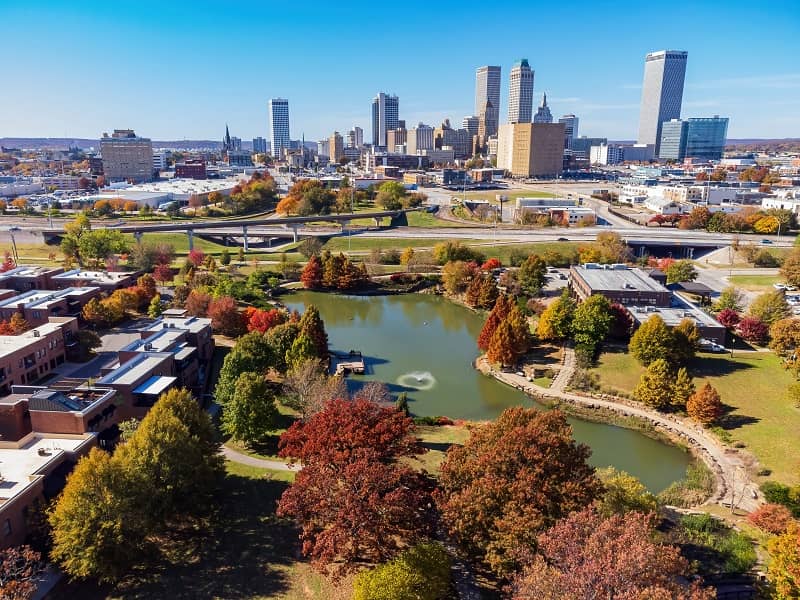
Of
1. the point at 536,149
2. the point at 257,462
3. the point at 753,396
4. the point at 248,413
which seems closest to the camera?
the point at 257,462

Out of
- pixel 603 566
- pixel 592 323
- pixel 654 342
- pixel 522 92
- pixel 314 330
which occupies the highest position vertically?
pixel 522 92

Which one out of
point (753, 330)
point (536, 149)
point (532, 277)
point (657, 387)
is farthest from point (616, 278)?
point (536, 149)

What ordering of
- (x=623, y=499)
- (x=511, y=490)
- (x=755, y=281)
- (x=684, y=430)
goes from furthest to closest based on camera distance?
(x=755, y=281), (x=684, y=430), (x=623, y=499), (x=511, y=490)

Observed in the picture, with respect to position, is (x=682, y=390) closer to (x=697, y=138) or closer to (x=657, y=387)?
(x=657, y=387)

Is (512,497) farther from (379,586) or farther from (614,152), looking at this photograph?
(614,152)

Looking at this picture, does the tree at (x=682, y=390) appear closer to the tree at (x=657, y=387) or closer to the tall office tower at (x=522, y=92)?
the tree at (x=657, y=387)

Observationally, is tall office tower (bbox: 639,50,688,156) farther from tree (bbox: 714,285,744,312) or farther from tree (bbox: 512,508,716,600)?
tree (bbox: 512,508,716,600)

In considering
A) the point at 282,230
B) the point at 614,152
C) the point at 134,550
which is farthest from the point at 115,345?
the point at 614,152

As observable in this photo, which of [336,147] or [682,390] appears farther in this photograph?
[336,147]

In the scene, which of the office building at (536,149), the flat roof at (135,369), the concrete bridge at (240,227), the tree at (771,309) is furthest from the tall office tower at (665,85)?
the flat roof at (135,369)
